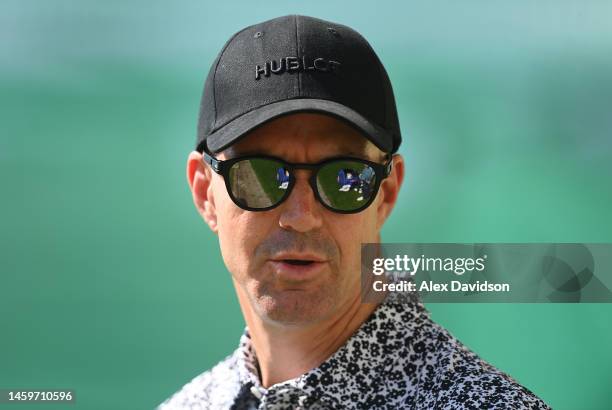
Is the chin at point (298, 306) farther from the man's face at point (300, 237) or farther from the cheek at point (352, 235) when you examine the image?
the cheek at point (352, 235)

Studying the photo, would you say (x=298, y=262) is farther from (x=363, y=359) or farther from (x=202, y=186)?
(x=202, y=186)

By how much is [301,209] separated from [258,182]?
138 mm

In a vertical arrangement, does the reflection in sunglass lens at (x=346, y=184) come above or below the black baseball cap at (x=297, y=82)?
below

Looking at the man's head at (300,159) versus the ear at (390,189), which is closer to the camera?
the man's head at (300,159)

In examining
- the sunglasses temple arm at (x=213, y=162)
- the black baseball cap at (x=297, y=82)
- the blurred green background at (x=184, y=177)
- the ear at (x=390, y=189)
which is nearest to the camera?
the black baseball cap at (x=297, y=82)

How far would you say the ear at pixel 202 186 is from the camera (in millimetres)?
2637

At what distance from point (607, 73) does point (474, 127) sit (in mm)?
607

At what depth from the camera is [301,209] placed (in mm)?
2293

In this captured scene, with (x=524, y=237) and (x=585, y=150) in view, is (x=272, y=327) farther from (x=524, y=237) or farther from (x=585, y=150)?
(x=585, y=150)

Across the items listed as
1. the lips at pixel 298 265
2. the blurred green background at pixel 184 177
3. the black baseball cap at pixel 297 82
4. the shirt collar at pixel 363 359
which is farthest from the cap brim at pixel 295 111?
the blurred green background at pixel 184 177

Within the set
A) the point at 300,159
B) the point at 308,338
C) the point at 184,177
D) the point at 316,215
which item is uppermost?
the point at 184,177

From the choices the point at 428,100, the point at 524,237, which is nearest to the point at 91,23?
the point at 428,100

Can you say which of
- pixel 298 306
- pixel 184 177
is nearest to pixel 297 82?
pixel 298 306

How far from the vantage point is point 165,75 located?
4082 millimetres
